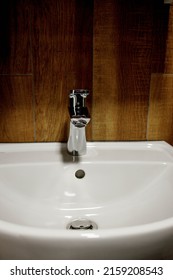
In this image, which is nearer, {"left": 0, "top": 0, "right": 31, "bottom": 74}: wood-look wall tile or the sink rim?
the sink rim

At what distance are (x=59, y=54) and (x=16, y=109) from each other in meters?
0.19

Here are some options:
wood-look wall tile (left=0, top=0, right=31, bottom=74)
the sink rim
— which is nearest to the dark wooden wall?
wood-look wall tile (left=0, top=0, right=31, bottom=74)

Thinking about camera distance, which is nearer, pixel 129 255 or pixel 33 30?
pixel 129 255

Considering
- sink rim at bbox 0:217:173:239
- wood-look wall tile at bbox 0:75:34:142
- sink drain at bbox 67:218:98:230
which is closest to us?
sink rim at bbox 0:217:173:239

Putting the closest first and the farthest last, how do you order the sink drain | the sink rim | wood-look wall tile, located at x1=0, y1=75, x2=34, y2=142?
the sink rim → the sink drain → wood-look wall tile, located at x1=0, y1=75, x2=34, y2=142

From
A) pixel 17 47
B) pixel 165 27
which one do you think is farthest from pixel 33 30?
pixel 165 27

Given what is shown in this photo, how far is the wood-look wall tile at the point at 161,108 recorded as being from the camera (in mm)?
707

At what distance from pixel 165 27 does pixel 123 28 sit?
0.37 feet

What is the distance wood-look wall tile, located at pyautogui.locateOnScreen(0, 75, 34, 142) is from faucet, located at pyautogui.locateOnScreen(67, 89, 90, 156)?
0.47 feet

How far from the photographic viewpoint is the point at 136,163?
64cm

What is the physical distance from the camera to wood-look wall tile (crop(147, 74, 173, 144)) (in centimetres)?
71

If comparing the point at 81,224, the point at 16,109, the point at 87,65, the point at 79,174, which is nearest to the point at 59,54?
the point at 87,65

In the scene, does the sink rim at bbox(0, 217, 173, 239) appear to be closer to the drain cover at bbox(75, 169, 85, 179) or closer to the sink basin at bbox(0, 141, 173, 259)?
the sink basin at bbox(0, 141, 173, 259)

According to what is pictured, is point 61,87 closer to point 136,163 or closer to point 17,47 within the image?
point 17,47
